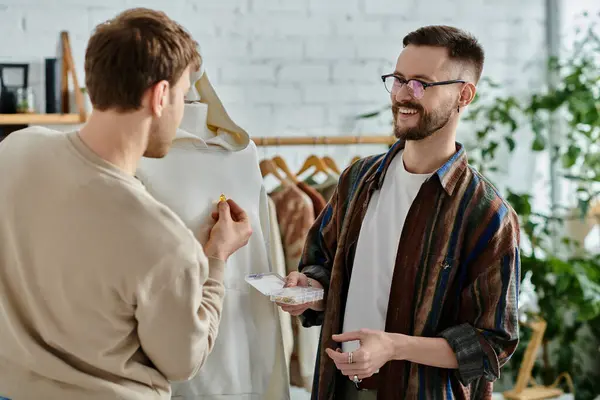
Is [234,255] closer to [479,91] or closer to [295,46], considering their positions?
[295,46]

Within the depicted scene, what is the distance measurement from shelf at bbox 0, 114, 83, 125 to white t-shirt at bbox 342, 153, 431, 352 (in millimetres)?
1440

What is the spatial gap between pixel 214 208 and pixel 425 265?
0.44 m

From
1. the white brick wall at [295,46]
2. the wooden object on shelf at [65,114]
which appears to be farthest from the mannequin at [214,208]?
the white brick wall at [295,46]

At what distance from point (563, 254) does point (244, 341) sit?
240 centimetres

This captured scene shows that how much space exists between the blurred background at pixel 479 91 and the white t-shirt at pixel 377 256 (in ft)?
5.20

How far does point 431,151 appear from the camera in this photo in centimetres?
175

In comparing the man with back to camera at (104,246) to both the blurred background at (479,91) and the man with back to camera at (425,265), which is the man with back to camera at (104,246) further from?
the blurred background at (479,91)

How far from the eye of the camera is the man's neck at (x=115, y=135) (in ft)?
4.24

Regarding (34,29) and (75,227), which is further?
(34,29)

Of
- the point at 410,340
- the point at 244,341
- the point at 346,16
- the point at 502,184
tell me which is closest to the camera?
the point at 410,340

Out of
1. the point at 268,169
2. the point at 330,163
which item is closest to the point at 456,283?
the point at 268,169

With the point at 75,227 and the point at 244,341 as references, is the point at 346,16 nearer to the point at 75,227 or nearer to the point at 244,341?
the point at 244,341

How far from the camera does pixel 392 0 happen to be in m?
3.54

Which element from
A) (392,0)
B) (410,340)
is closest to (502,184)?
(392,0)
